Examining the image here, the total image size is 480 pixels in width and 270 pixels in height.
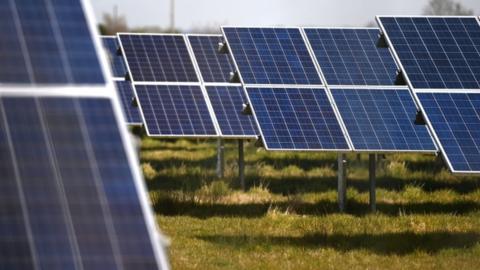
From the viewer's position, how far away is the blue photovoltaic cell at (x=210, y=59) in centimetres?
2681

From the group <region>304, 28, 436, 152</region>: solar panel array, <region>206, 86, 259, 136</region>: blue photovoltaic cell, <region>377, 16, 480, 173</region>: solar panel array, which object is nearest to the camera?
<region>377, 16, 480, 173</region>: solar panel array

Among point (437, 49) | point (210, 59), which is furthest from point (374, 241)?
point (210, 59)

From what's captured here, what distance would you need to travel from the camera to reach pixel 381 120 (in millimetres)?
18047

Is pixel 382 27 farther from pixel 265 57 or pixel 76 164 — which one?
pixel 76 164

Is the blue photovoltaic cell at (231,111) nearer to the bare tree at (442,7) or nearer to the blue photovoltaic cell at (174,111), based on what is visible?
the blue photovoltaic cell at (174,111)

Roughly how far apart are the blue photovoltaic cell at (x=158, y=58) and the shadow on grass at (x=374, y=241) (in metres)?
10.3

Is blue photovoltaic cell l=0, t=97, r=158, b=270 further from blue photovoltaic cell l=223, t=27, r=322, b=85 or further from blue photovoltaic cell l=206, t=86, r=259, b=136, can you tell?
blue photovoltaic cell l=206, t=86, r=259, b=136

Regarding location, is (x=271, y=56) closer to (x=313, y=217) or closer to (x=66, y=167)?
(x=313, y=217)

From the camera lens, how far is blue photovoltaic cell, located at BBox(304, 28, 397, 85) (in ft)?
62.7

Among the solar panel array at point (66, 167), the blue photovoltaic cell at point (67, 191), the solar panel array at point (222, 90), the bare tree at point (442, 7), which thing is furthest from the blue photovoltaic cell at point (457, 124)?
the bare tree at point (442, 7)

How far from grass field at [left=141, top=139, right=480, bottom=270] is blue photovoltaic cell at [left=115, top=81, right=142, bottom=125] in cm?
178

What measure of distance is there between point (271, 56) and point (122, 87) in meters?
12.4

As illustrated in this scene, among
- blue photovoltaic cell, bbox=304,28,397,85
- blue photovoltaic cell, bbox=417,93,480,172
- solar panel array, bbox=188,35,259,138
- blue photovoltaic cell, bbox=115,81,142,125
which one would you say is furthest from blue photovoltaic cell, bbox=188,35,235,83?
blue photovoltaic cell, bbox=417,93,480,172

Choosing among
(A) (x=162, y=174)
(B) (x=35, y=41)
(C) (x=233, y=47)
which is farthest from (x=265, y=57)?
(B) (x=35, y=41)
